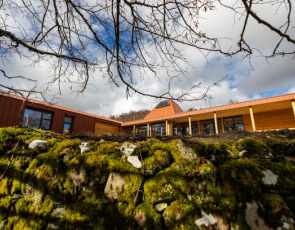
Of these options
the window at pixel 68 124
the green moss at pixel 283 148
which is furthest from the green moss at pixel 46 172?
the window at pixel 68 124

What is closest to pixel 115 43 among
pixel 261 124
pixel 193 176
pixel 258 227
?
pixel 193 176

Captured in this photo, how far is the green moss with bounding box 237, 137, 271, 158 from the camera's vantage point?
1.87 metres

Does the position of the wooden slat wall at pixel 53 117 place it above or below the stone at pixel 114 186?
above

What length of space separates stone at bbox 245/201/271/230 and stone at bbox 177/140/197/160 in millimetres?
643

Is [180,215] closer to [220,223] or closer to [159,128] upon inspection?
[220,223]

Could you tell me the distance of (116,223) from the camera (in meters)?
1.42

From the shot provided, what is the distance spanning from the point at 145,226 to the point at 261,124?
14040 millimetres

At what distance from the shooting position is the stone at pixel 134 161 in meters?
1.74

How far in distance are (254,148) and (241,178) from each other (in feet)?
2.10

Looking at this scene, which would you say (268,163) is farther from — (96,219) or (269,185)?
(96,219)

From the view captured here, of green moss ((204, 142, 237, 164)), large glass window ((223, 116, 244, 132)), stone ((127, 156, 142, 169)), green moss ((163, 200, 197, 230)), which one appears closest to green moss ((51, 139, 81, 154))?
stone ((127, 156, 142, 169))

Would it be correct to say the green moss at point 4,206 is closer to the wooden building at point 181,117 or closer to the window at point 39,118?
the wooden building at point 181,117

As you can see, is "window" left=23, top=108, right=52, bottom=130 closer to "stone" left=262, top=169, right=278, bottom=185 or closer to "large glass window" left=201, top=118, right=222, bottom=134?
"stone" left=262, top=169, right=278, bottom=185

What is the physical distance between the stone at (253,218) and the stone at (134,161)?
1.10 meters
